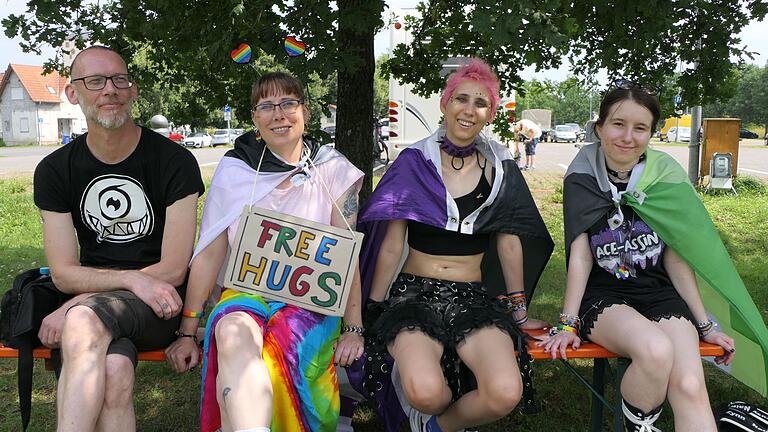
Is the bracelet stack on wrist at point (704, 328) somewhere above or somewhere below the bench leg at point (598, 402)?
above

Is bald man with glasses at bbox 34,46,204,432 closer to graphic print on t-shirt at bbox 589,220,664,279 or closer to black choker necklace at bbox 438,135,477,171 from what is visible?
A: black choker necklace at bbox 438,135,477,171

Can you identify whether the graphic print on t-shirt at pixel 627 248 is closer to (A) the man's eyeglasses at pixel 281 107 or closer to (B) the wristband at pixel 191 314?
(A) the man's eyeglasses at pixel 281 107

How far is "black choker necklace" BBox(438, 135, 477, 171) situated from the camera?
3383 mm

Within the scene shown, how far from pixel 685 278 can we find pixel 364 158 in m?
2.27

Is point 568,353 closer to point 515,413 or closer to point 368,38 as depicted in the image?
point 515,413

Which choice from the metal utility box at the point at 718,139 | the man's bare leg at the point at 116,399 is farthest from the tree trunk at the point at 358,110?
the metal utility box at the point at 718,139

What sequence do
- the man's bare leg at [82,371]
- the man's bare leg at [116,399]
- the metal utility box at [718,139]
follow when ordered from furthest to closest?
the metal utility box at [718,139]
the man's bare leg at [116,399]
the man's bare leg at [82,371]

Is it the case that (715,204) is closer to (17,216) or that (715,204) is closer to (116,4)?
(116,4)

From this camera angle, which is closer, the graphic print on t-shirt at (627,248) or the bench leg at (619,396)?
the bench leg at (619,396)

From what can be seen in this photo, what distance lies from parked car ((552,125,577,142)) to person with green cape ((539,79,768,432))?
145 ft

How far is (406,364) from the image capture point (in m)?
2.86

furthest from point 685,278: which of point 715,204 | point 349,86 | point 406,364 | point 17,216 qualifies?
point 17,216

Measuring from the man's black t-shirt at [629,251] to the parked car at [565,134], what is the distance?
44.1m

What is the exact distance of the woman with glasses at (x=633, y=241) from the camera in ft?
10.2
